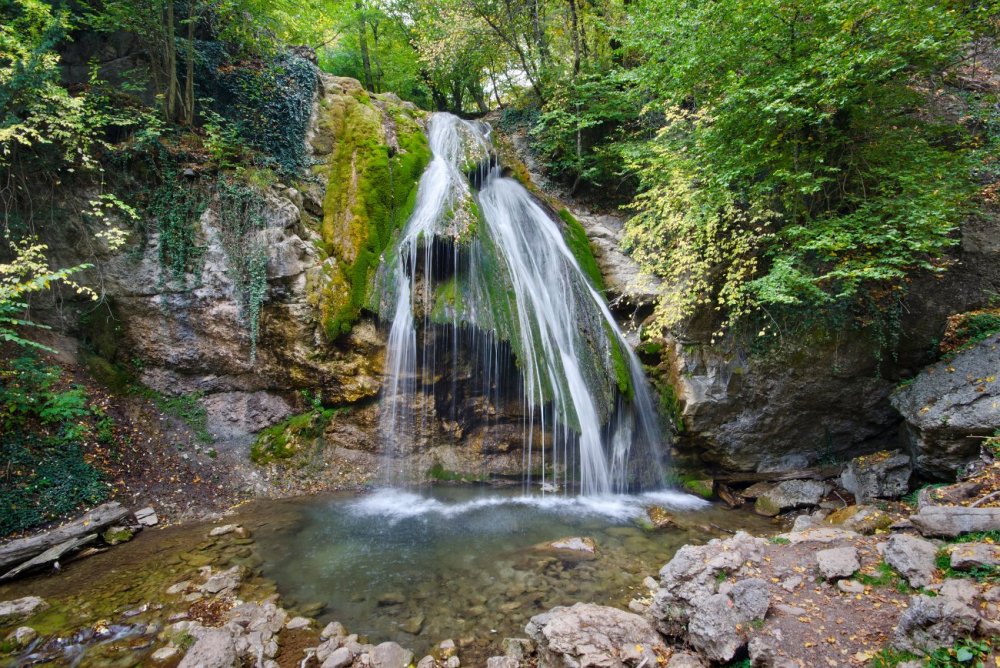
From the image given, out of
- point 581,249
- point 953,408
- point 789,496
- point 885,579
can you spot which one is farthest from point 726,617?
point 581,249

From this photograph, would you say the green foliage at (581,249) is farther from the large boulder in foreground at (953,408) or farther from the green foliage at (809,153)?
the large boulder in foreground at (953,408)

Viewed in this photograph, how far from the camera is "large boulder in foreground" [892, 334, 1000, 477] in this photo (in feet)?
17.6

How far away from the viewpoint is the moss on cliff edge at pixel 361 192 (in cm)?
751

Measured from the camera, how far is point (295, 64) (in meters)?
9.15

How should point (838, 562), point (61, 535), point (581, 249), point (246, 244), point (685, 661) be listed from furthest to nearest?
point (581, 249) < point (246, 244) < point (61, 535) < point (838, 562) < point (685, 661)

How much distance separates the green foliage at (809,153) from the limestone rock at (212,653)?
6.95m

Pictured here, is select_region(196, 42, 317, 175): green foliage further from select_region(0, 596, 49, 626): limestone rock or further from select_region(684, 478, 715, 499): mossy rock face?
select_region(684, 478, 715, 499): mossy rock face

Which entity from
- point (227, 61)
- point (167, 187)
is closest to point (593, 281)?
point (167, 187)

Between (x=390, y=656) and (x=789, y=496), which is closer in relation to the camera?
(x=390, y=656)

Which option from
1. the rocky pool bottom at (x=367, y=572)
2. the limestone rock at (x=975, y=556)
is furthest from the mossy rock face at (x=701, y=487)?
the limestone rock at (x=975, y=556)

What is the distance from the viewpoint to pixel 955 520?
12.5 feet

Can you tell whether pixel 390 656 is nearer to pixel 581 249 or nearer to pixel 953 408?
pixel 953 408

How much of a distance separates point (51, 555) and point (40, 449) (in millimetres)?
1557

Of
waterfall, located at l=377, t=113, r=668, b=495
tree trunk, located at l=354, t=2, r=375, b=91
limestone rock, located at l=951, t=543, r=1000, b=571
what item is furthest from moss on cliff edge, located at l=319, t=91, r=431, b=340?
limestone rock, located at l=951, t=543, r=1000, b=571
